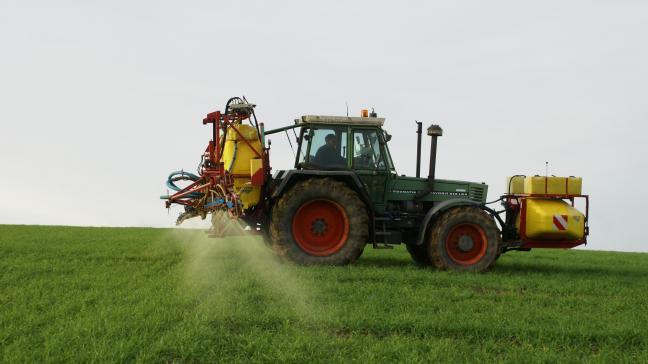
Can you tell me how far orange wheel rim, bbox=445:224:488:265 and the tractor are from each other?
0.06ft

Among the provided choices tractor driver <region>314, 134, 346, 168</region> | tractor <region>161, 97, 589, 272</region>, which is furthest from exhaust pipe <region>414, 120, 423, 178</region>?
tractor driver <region>314, 134, 346, 168</region>

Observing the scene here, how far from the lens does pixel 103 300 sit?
7.59m

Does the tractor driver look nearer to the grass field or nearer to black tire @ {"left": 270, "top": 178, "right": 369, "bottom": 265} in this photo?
black tire @ {"left": 270, "top": 178, "right": 369, "bottom": 265}

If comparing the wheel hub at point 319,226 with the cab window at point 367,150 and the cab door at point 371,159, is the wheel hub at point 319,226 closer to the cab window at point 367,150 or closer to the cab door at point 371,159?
the cab door at point 371,159

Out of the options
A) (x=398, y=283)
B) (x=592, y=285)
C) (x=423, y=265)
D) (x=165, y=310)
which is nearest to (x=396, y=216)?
(x=423, y=265)

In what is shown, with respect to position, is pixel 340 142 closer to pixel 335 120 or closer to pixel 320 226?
pixel 335 120

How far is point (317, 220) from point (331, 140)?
1497mm

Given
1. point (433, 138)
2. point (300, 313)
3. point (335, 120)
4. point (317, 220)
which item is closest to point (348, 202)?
point (317, 220)

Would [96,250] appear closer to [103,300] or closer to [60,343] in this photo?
[103,300]

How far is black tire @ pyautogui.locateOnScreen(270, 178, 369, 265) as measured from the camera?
10258mm

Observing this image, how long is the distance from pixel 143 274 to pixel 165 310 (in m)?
2.88

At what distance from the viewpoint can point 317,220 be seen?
10500mm

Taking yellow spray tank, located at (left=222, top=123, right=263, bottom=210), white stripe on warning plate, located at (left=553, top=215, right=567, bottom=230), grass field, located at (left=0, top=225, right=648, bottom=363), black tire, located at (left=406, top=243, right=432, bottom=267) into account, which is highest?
yellow spray tank, located at (left=222, top=123, right=263, bottom=210)

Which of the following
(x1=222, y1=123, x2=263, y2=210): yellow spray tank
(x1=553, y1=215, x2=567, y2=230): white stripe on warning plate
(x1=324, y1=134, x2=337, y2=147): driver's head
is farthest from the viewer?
(x1=553, y1=215, x2=567, y2=230): white stripe on warning plate
